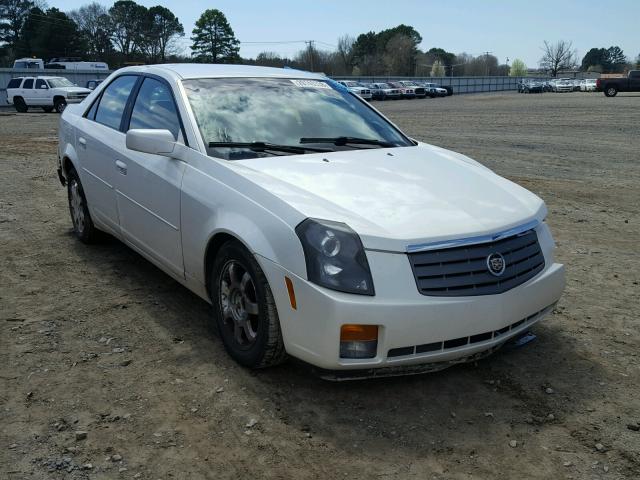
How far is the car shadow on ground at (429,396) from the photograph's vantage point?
9.93 ft

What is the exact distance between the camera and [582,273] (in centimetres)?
532

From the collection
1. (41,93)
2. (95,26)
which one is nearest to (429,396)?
(41,93)

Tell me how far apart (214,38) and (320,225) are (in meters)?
113

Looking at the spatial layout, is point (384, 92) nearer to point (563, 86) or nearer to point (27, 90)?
point (563, 86)

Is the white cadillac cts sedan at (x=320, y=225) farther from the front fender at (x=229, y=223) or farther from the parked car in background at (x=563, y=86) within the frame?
the parked car in background at (x=563, y=86)

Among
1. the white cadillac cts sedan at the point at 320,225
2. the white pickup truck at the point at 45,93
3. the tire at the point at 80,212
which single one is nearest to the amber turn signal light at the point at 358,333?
the white cadillac cts sedan at the point at 320,225

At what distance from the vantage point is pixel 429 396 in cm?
332

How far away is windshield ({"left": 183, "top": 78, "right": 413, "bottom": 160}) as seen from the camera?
4.09m

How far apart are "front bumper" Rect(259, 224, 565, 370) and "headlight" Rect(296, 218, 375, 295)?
0.13 feet

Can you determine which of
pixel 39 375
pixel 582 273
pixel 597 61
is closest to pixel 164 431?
pixel 39 375

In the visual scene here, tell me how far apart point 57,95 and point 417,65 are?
100825mm

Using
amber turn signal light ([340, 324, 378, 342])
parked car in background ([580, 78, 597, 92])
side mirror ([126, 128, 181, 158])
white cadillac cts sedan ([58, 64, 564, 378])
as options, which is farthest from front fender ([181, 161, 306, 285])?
parked car in background ([580, 78, 597, 92])

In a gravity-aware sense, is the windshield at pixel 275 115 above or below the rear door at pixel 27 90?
below

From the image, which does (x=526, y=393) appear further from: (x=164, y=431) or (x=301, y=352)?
(x=164, y=431)
